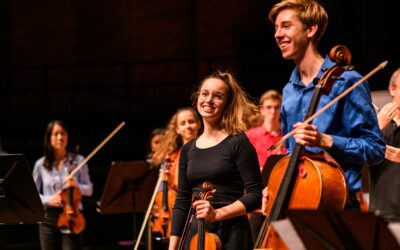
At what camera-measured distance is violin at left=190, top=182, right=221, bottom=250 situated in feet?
9.73

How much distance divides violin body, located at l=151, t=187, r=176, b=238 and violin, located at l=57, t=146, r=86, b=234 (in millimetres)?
674

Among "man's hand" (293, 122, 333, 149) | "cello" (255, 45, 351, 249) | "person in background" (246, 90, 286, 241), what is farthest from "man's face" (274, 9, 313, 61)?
"person in background" (246, 90, 286, 241)

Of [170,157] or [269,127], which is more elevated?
[269,127]

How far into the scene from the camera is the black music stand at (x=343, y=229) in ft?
6.48

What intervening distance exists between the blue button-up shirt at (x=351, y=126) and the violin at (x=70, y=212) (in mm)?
3452

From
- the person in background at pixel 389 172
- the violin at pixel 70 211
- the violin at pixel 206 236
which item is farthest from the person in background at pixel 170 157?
the violin at pixel 206 236

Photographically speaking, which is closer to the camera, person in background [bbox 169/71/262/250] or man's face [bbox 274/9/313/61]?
man's face [bbox 274/9/313/61]

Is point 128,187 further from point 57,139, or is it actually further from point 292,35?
point 292,35

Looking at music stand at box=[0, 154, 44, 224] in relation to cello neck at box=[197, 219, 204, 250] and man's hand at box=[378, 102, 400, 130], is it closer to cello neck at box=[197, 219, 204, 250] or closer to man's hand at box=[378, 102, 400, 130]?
cello neck at box=[197, 219, 204, 250]

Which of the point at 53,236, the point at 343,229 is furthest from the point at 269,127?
the point at 343,229

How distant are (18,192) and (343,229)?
260 cm

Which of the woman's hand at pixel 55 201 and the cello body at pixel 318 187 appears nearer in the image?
the cello body at pixel 318 187

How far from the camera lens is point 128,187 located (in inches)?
230

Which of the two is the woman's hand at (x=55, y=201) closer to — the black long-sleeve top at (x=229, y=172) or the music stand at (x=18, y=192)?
the music stand at (x=18, y=192)
